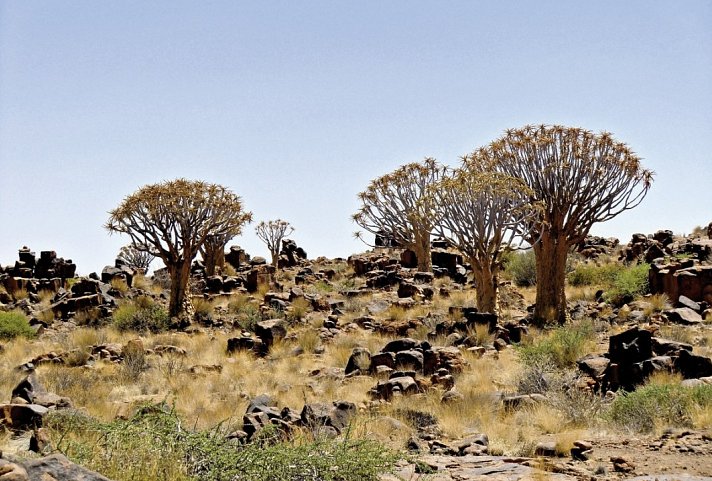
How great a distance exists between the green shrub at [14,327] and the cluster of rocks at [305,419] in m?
12.5

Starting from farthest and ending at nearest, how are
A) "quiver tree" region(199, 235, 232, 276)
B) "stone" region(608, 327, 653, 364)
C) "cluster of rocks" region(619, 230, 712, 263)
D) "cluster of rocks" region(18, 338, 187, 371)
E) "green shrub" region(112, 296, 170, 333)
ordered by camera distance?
"quiver tree" region(199, 235, 232, 276) < "cluster of rocks" region(619, 230, 712, 263) < "green shrub" region(112, 296, 170, 333) < "cluster of rocks" region(18, 338, 187, 371) < "stone" region(608, 327, 653, 364)

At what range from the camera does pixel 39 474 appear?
14.6 feet

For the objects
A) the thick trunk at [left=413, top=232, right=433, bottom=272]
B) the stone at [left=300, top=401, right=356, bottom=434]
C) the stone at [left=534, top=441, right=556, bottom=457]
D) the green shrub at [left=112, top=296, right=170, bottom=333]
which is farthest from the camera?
the thick trunk at [left=413, top=232, right=433, bottom=272]

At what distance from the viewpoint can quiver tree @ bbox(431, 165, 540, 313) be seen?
62.1 ft

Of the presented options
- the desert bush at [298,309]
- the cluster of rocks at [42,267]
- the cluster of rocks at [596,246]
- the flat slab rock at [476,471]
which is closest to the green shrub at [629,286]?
the desert bush at [298,309]

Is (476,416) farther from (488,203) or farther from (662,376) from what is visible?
(488,203)

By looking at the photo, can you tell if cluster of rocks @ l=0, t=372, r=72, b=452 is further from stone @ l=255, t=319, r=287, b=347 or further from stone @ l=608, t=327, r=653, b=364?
stone @ l=608, t=327, r=653, b=364

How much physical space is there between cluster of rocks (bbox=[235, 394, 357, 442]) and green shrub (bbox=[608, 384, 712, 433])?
3.11 meters

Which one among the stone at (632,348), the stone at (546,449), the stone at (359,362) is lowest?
the stone at (546,449)

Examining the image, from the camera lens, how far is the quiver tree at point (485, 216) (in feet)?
62.1

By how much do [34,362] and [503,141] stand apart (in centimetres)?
1283

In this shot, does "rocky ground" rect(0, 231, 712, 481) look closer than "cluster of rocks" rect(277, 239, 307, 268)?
Yes

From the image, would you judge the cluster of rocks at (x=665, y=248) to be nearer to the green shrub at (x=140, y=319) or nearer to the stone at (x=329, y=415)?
the green shrub at (x=140, y=319)

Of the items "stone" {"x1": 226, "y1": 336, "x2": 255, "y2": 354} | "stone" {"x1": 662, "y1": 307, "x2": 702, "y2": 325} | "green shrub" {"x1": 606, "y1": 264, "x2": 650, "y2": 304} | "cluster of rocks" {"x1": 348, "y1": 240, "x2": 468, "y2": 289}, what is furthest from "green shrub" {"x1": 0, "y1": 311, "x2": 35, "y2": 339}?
"green shrub" {"x1": 606, "y1": 264, "x2": 650, "y2": 304}
